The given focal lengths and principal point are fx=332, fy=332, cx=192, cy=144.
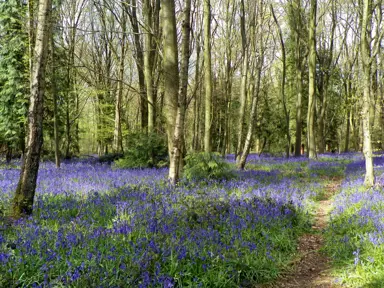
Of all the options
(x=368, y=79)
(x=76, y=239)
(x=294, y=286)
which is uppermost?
(x=368, y=79)

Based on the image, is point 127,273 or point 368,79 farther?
point 368,79

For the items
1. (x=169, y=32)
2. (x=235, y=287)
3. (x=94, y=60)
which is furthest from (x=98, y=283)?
(x=94, y=60)

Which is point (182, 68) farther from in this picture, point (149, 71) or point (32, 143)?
point (149, 71)

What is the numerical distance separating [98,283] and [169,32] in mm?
9160

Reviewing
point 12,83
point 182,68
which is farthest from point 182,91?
point 12,83

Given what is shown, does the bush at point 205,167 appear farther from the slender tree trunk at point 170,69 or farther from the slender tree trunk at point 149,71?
the slender tree trunk at point 149,71

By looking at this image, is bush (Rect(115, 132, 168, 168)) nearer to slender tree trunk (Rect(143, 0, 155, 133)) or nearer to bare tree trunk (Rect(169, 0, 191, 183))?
slender tree trunk (Rect(143, 0, 155, 133))

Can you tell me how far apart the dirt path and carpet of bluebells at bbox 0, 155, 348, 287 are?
18cm

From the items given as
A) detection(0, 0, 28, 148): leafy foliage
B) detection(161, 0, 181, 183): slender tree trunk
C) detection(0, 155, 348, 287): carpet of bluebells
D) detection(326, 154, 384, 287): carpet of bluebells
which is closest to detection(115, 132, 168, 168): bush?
detection(161, 0, 181, 183): slender tree trunk

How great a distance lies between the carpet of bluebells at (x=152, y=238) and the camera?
3.92 metres

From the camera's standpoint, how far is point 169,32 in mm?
11133

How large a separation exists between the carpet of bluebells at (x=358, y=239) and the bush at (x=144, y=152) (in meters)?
8.62

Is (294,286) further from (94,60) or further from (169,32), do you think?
(94,60)

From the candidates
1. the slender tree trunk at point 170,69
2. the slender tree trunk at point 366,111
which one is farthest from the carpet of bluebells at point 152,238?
the slender tree trunk at point 170,69
